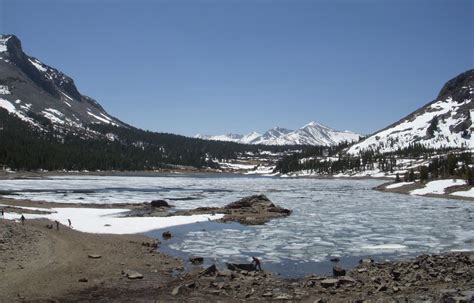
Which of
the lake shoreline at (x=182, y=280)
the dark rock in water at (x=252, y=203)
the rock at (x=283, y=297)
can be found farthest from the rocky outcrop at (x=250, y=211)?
the rock at (x=283, y=297)

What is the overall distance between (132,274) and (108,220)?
81.9 ft

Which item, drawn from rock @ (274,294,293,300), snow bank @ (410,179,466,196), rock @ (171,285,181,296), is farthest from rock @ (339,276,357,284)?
snow bank @ (410,179,466,196)

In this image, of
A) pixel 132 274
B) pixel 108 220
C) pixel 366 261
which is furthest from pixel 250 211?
pixel 132 274

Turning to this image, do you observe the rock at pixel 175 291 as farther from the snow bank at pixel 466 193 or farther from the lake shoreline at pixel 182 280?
the snow bank at pixel 466 193

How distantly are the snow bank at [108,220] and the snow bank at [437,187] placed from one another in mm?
54341

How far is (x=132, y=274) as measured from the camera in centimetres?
2381

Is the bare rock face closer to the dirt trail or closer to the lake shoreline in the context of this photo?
the dirt trail

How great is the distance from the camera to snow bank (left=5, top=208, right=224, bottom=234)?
4201 centimetres

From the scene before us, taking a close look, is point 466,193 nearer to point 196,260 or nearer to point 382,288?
point 196,260

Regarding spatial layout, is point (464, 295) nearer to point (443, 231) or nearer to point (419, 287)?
point (419, 287)

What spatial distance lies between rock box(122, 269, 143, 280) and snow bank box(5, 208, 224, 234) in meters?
16.5

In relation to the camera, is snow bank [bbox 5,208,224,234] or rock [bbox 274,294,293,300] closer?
rock [bbox 274,294,293,300]

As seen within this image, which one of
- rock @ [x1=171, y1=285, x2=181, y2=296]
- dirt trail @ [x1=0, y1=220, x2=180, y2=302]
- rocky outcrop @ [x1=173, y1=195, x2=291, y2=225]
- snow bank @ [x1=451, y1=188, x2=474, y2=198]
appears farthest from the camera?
snow bank @ [x1=451, y1=188, x2=474, y2=198]

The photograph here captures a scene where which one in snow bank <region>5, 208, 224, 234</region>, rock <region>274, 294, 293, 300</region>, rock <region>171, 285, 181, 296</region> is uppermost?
snow bank <region>5, 208, 224, 234</region>
